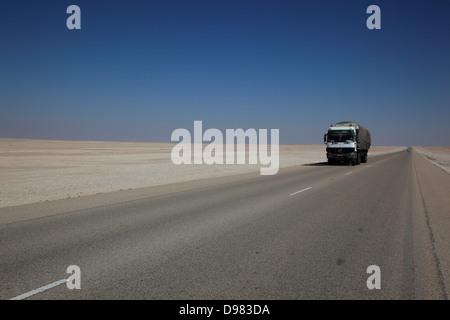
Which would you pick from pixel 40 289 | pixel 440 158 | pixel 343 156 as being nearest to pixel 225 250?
pixel 40 289

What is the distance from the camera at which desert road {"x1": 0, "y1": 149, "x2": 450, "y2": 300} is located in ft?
11.0

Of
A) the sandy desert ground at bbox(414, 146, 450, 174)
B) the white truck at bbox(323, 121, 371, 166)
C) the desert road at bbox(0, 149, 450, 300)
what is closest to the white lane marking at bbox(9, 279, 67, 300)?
the desert road at bbox(0, 149, 450, 300)

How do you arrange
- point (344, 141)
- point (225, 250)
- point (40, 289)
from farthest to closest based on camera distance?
1. point (344, 141)
2. point (225, 250)
3. point (40, 289)

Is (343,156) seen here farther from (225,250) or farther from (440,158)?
(440,158)

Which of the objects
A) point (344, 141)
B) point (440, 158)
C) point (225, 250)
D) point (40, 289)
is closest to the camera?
point (40, 289)

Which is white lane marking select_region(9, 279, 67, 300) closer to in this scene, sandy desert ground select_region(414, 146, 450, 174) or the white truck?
the white truck

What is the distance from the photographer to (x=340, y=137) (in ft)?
81.6

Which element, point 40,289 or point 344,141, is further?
point 344,141

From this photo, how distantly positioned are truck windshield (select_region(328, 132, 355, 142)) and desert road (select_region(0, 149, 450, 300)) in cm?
1713

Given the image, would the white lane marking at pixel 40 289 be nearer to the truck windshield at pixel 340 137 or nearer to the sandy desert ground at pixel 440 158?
the truck windshield at pixel 340 137

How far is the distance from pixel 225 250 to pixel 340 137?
23.1 m

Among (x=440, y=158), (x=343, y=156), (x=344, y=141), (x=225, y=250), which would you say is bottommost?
(x=440, y=158)

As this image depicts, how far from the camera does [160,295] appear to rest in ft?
10.5
